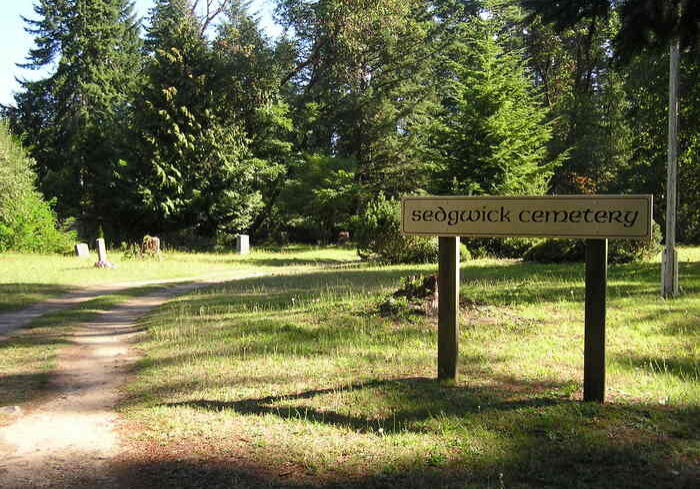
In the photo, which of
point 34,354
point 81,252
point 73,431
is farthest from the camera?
point 81,252

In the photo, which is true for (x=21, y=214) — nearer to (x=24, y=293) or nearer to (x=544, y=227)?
(x=24, y=293)

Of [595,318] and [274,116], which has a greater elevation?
[274,116]

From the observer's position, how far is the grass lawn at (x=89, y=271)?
552 inches

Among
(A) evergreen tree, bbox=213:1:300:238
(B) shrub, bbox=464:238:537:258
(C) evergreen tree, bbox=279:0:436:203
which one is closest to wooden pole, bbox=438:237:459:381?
(B) shrub, bbox=464:238:537:258

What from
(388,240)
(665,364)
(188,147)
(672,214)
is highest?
(188,147)

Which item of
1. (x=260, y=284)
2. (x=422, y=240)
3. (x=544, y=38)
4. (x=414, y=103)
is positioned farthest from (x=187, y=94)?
(x=544, y=38)

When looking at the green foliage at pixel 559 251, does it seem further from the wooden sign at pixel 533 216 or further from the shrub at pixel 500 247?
the wooden sign at pixel 533 216

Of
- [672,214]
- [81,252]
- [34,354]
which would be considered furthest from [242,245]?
[34,354]

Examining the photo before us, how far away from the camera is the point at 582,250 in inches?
662

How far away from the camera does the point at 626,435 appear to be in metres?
4.15

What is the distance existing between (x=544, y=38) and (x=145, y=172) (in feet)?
97.0

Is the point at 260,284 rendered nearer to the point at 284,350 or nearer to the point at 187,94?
the point at 284,350

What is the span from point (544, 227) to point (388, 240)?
1587 cm

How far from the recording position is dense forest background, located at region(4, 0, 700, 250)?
111 feet
